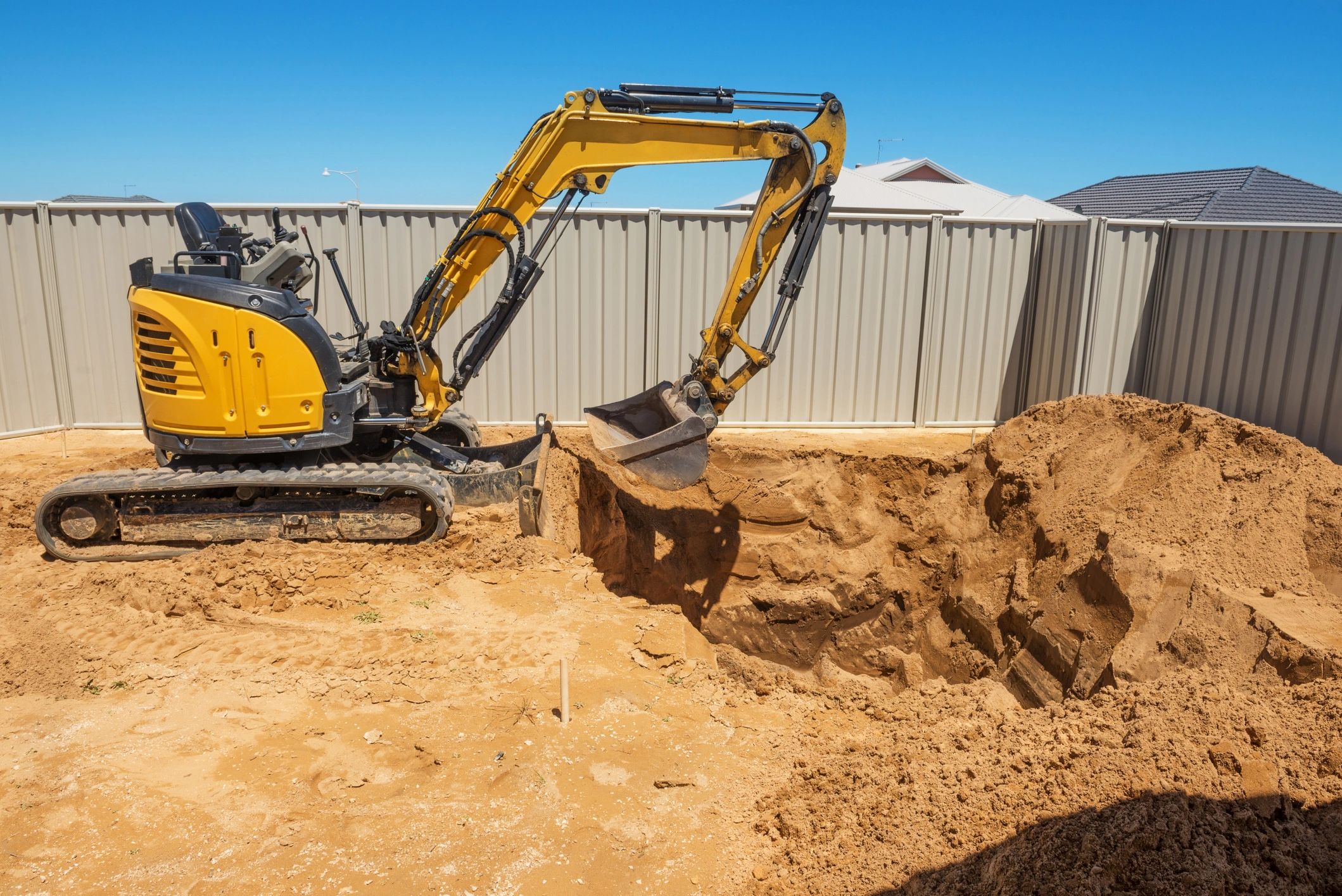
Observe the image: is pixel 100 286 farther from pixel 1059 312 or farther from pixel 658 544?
pixel 1059 312

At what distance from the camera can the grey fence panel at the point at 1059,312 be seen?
33.7 feet

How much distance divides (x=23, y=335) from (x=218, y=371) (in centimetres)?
543

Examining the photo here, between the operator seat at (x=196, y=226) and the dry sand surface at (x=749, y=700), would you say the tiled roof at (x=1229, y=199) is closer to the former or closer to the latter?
the dry sand surface at (x=749, y=700)

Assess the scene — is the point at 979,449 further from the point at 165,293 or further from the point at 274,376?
the point at 165,293

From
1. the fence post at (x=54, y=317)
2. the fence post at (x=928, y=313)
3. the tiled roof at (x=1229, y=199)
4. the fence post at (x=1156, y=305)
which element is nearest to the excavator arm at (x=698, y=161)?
the fence post at (x=928, y=313)

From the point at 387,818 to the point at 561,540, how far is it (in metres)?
4.06

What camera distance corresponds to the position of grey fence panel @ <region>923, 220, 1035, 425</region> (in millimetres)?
10891

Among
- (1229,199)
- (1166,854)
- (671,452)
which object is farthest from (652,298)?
(1229,199)

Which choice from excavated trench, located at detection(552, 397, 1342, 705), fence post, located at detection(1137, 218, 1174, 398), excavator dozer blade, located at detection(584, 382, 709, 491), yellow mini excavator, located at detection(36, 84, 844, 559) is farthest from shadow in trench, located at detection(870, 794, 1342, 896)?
fence post, located at detection(1137, 218, 1174, 398)

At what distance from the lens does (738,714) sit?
5109mm

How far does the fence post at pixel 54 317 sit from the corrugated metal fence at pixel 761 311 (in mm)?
19

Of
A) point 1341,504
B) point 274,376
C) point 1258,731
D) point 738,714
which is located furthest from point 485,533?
point 1341,504

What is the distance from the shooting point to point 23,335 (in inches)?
405

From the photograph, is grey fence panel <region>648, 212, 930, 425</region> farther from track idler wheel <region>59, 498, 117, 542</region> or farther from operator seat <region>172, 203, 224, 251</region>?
track idler wheel <region>59, 498, 117, 542</region>
